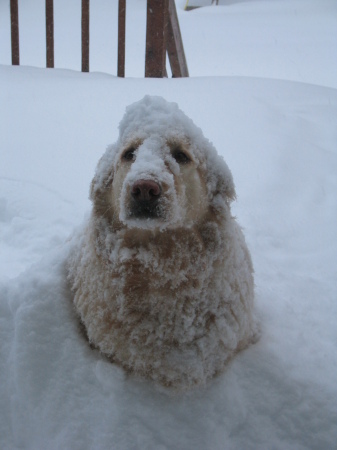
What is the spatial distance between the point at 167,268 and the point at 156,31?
3.49m

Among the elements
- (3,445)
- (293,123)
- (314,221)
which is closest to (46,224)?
(3,445)

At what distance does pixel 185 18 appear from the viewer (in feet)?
53.8

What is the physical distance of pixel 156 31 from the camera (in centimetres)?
419

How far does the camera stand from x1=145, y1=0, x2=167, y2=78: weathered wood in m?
4.12

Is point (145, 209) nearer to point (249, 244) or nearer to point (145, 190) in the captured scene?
point (145, 190)

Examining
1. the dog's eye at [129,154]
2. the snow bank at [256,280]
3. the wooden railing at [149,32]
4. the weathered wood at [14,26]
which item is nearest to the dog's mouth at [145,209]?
the dog's eye at [129,154]

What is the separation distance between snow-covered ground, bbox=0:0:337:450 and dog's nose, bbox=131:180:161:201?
699mm

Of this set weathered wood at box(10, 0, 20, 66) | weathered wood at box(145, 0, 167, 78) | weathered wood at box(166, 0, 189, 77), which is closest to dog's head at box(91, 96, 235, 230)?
weathered wood at box(145, 0, 167, 78)

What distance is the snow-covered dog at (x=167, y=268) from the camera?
154 centimetres

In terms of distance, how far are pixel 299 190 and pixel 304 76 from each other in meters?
7.19

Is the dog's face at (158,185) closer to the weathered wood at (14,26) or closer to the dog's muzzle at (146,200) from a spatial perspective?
the dog's muzzle at (146,200)

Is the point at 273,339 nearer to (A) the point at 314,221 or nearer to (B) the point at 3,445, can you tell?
(B) the point at 3,445

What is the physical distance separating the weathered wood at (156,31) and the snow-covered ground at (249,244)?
14.0 inches

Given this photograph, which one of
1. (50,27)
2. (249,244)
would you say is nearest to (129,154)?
(249,244)
